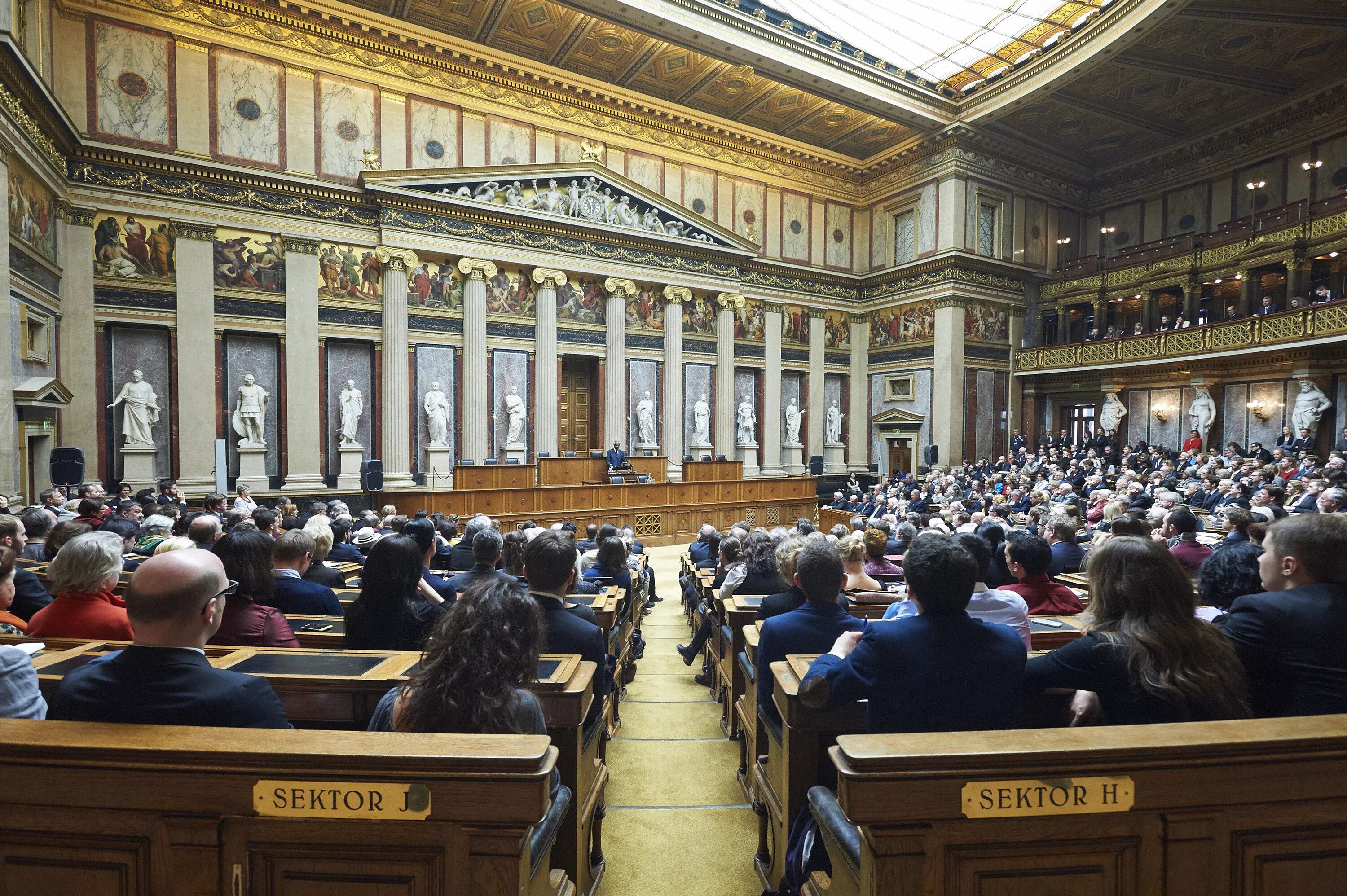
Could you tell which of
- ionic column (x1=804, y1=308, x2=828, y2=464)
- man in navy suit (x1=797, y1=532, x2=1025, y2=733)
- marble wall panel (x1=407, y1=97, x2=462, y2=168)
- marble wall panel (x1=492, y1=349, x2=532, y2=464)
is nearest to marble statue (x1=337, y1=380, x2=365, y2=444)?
marble wall panel (x1=492, y1=349, x2=532, y2=464)

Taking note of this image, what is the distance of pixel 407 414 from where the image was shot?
50.1 ft

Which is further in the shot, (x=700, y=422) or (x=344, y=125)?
Answer: (x=700, y=422)

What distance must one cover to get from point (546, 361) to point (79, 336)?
362 inches

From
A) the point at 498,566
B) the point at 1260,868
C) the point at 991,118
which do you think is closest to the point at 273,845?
the point at 1260,868

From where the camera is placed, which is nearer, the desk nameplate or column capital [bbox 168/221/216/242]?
the desk nameplate

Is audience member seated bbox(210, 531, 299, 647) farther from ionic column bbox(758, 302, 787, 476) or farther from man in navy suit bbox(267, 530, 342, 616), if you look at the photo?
ionic column bbox(758, 302, 787, 476)

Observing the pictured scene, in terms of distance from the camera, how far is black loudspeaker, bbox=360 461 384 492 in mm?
13633

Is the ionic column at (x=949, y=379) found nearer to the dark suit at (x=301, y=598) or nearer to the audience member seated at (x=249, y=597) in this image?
the dark suit at (x=301, y=598)

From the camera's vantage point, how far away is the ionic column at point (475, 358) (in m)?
15.9

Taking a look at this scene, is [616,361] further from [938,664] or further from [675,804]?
[938,664]

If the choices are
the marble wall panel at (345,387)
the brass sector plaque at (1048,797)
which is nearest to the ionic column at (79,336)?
the marble wall panel at (345,387)

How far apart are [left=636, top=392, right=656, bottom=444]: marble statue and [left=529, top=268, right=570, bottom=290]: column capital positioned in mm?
4003

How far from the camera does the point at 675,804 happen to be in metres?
3.72

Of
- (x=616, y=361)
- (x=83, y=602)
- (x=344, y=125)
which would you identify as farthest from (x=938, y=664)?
(x=344, y=125)
